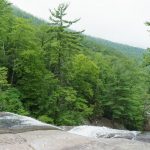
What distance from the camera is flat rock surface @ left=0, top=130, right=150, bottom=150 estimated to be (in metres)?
6.18

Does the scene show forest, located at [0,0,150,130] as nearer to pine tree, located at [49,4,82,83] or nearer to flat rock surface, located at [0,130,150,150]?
pine tree, located at [49,4,82,83]

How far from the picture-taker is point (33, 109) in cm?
4334

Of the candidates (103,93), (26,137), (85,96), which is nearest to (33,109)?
(85,96)

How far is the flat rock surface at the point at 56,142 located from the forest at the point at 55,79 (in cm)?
2737

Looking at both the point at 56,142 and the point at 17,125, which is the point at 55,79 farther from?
the point at 56,142

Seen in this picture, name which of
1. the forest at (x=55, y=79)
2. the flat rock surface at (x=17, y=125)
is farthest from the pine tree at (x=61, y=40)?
the flat rock surface at (x=17, y=125)

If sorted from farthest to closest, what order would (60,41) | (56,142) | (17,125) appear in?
(60,41)
(17,125)
(56,142)

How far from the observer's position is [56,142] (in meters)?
6.48

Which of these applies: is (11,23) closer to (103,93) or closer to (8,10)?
(8,10)

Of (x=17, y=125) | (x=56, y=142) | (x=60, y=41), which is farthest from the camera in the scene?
(x=60, y=41)

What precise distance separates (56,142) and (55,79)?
1403 inches

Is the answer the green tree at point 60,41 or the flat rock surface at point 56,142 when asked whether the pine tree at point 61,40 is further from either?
the flat rock surface at point 56,142

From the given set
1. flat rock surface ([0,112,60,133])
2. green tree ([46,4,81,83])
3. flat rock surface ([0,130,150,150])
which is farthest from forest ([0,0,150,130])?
flat rock surface ([0,130,150,150])

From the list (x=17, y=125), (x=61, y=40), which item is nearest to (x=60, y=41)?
(x=61, y=40)
